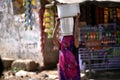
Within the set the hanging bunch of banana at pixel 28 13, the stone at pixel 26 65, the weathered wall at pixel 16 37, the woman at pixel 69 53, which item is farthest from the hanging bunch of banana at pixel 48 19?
the woman at pixel 69 53

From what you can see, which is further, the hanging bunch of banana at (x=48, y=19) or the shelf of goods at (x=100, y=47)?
the hanging bunch of banana at (x=48, y=19)

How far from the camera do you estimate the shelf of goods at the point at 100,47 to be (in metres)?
8.95

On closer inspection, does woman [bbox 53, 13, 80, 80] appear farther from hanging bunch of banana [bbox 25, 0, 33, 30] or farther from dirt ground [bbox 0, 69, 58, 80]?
hanging bunch of banana [bbox 25, 0, 33, 30]

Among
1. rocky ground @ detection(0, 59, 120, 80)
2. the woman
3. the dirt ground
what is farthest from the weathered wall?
the woman

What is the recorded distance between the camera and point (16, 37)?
38.6ft

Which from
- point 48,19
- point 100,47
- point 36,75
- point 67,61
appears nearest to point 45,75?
point 36,75

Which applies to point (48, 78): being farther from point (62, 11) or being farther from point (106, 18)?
point (62, 11)

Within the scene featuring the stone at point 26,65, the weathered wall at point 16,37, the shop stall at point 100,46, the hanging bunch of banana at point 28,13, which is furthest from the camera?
the weathered wall at point 16,37

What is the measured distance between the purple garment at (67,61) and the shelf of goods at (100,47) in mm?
3413

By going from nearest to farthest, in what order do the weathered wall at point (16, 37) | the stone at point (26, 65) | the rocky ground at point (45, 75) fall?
the rocky ground at point (45, 75)
the stone at point (26, 65)
the weathered wall at point (16, 37)

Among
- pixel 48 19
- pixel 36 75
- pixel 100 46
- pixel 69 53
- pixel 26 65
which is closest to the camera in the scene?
pixel 69 53

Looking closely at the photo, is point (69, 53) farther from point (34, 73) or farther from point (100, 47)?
point (34, 73)

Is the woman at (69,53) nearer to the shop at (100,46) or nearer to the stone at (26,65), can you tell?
the shop at (100,46)

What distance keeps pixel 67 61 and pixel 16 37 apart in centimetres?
651
